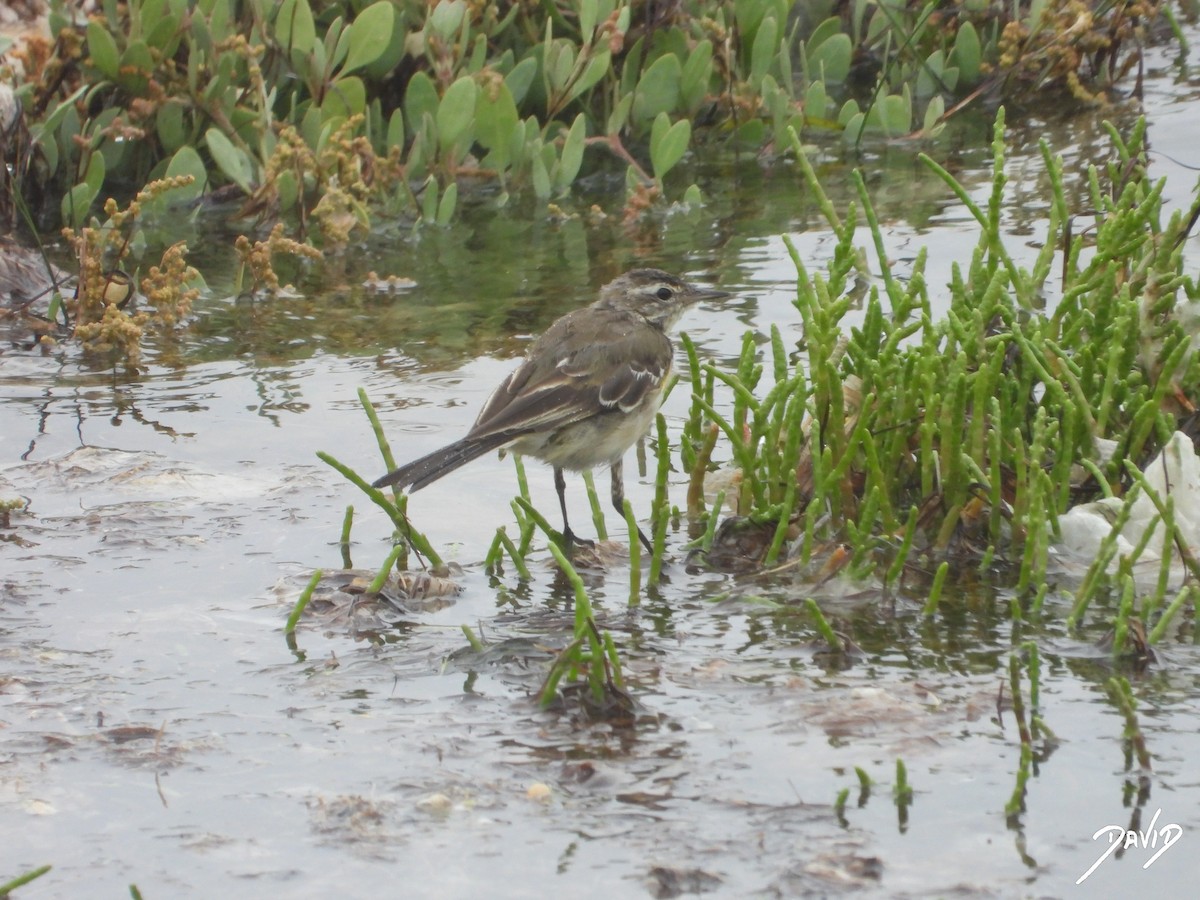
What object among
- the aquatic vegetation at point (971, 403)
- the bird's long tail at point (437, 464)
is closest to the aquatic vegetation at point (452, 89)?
the bird's long tail at point (437, 464)

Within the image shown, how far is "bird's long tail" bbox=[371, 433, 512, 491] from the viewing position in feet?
20.3

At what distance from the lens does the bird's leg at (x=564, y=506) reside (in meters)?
6.60

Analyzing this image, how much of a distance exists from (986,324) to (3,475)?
4.22 metres

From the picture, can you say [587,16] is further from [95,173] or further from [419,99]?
[95,173]

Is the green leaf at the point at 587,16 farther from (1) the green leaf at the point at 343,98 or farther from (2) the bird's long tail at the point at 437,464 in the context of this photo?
(2) the bird's long tail at the point at 437,464

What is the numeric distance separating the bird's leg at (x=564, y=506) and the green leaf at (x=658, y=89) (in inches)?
183

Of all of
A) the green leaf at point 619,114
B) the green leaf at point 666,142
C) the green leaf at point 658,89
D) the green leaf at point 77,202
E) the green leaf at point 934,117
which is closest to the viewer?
the green leaf at point 77,202

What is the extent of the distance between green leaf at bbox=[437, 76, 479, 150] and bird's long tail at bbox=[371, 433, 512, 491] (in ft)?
14.1

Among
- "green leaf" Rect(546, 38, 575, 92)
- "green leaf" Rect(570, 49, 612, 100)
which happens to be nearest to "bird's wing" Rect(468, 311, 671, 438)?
"green leaf" Rect(570, 49, 612, 100)

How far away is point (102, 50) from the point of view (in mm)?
10461

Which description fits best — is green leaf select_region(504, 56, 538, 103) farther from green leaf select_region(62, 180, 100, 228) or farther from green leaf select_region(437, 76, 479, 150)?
green leaf select_region(62, 180, 100, 228)

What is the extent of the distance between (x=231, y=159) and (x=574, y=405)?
14.3 feet
